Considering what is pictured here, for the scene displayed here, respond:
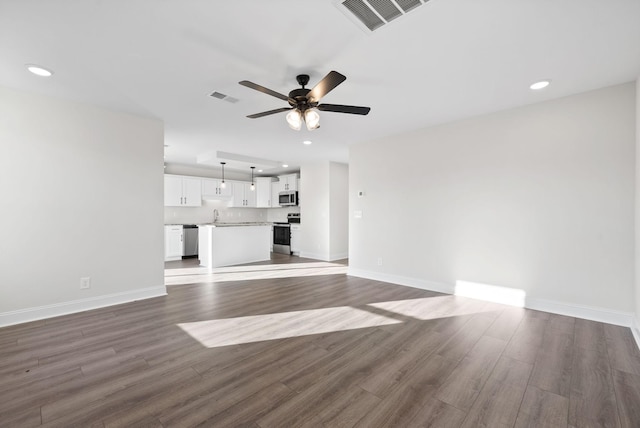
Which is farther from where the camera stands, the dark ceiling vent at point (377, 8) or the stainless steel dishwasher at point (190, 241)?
the stainless steel dishwasher at point (190, 241)

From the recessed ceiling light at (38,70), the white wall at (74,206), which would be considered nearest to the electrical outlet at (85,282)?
the white wall at (74,206)

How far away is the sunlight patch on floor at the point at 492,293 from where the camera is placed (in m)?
3.65

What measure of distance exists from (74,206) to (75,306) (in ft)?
4.04

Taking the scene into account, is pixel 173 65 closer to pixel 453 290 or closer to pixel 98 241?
pixel 98 241

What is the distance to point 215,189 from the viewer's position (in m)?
8.39

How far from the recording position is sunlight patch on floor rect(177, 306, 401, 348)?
9.03 feet

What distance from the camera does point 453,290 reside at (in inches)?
166

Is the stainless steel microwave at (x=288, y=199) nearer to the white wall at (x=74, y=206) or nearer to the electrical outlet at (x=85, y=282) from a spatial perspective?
A: the white wall at (x=74, y=206)

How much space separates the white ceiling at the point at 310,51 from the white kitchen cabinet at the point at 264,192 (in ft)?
17.5

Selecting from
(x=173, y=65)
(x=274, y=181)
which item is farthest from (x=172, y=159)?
(x=173, y=65)

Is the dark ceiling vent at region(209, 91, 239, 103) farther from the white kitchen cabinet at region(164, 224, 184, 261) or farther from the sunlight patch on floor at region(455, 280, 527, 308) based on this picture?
the white kitchen cabinet at region(164, 224, 184, 261)

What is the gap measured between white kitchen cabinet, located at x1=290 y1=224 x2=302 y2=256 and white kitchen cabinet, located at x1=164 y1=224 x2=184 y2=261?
2.99 m

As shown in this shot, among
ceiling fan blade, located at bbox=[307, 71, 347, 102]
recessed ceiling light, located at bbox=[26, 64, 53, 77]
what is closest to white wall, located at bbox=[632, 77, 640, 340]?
ceiling fan blade, located at bbox=[307, 71, 347, 102]

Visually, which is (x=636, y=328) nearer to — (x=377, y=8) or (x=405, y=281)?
(x=405, y=281)
